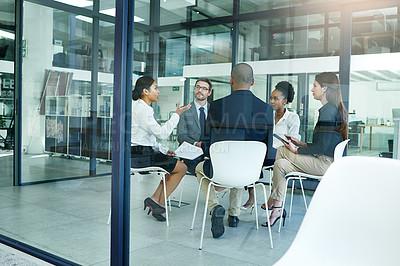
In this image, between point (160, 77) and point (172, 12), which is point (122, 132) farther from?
point (172, 12)

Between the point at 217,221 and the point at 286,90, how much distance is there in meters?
0.83

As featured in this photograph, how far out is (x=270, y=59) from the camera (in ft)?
7.45

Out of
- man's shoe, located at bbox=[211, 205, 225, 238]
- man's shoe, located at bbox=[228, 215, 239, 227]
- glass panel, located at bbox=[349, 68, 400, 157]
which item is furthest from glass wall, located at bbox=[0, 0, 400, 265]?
man's shoe, located at bbox=[228, 215, 239, 227]

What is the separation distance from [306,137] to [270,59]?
0.52 metres

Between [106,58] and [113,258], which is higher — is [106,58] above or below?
above

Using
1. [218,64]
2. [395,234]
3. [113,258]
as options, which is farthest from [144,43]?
[395,234]

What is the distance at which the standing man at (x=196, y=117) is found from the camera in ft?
7.74

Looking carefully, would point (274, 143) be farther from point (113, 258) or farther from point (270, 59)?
point (113, 258)

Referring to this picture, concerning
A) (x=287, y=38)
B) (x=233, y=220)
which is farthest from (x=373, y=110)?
(x=233, y=220)

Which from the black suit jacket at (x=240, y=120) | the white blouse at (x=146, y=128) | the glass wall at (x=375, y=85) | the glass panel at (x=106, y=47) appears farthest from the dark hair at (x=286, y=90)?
the glass panel at (x=106, y=47)

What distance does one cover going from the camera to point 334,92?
189cm

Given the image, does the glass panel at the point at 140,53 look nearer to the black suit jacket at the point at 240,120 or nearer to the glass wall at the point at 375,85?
the black suit jacket at the point at 240,120

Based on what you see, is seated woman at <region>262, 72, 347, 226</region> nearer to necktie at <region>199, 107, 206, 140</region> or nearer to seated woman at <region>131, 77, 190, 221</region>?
necktie at <region>199, 107, 206, 140</region>

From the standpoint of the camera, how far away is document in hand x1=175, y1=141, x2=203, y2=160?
245 centimetres
